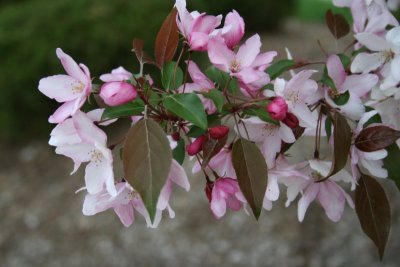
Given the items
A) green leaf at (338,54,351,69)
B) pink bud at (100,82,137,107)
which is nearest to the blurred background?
green leaf at (338,54,351,69)

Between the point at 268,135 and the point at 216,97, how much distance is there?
12 centimetres

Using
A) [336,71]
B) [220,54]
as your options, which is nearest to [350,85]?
[336,71]

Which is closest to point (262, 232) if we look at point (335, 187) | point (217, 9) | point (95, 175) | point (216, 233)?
point (216, 233)

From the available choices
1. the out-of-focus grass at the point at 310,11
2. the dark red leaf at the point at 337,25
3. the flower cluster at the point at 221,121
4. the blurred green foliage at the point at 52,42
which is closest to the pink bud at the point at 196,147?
the flower cluster at the point at 221,121

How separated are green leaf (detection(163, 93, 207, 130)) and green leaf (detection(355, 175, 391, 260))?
0.33 metres

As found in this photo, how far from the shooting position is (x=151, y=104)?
30.6 inches

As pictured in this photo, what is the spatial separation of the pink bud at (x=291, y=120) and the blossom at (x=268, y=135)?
2cm

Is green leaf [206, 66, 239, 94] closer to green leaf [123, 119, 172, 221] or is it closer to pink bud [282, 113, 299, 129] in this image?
pink bud [282, 113, 299, 129]

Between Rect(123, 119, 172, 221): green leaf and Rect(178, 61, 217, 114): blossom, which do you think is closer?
Rect(123, 119, 172, 221): green leaf

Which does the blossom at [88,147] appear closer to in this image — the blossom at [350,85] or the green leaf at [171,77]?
the green leaf at [171,77]

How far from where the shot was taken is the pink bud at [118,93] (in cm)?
72

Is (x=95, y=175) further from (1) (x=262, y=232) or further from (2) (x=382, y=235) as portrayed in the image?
(1) (x=262, y=232)

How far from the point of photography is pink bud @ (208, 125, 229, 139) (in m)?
0.77

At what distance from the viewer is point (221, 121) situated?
848mm
